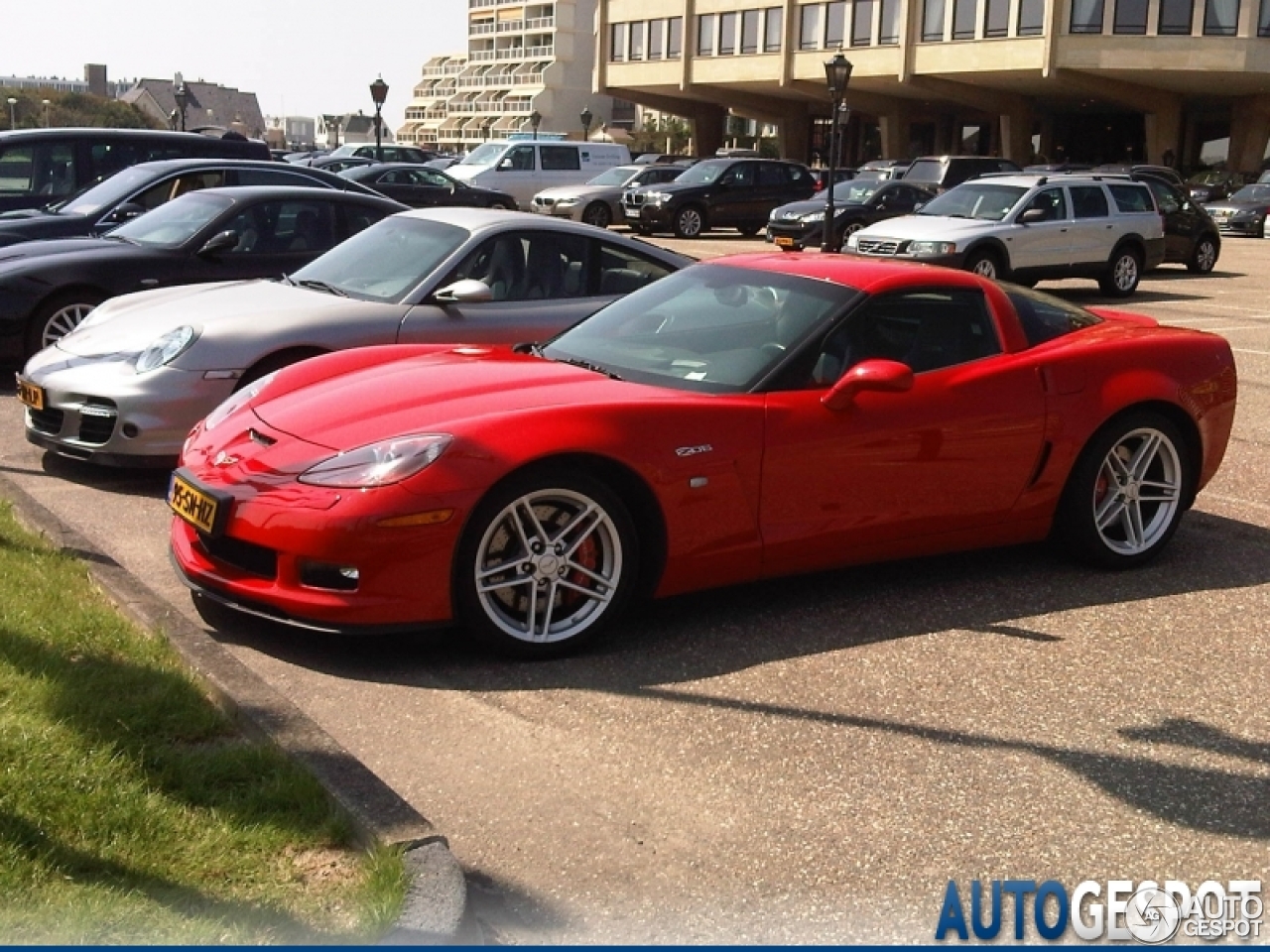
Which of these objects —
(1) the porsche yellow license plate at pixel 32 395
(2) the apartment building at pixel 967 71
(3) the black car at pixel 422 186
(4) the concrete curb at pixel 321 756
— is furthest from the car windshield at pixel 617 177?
(2) the apartment building at pixel 967 71

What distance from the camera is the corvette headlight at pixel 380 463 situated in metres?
5.13

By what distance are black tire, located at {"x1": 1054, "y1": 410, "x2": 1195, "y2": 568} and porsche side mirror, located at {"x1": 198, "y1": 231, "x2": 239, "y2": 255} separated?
19.5 ft

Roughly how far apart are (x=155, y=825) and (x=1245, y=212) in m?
39.4

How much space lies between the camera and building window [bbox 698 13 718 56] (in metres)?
74.8

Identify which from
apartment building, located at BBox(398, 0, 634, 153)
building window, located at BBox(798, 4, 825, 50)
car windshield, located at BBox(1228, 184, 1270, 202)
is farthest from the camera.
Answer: apartment building, located at BBox(398, 0, 634, 153)

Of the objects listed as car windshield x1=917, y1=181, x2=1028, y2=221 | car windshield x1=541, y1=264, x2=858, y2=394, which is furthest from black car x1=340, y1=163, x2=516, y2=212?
car windshield x1=541, y1=264, x2=858, y2=394

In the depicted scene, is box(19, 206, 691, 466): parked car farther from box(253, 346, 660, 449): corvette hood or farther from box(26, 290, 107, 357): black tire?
box(253, 346, 660, 449): corvette hood

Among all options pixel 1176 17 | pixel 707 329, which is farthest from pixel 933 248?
pixel 1176 17

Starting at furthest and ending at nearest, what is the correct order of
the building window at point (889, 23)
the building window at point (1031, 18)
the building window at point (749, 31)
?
1. the building window at point (749, 31)
2. the building window at point (889, 23)
3. the building window at point (1031, 18)

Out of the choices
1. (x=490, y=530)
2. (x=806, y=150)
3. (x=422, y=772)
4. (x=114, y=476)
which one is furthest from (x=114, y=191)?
(x=806, y=150)

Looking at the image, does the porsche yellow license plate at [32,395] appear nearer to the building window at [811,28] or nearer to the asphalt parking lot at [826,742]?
the asphalt parking lot at [826,742]

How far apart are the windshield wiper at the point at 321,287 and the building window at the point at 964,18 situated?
56.3 meters

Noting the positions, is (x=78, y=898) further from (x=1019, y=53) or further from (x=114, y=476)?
(x=1019, y=53)

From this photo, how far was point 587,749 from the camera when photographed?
4.57 meters
